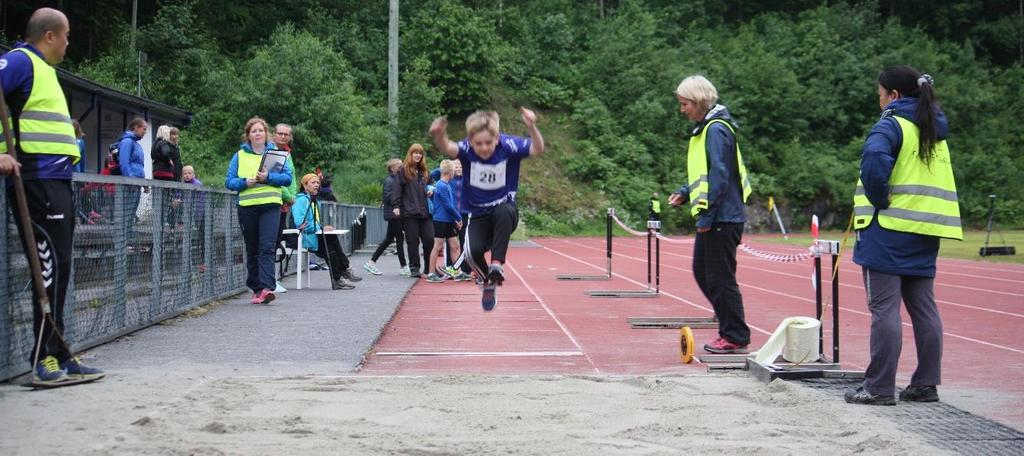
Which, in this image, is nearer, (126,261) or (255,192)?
(126,261)

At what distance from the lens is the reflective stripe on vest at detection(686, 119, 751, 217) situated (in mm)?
7883

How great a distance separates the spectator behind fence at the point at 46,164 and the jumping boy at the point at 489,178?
2.56 m

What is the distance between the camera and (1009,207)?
46.2 meters

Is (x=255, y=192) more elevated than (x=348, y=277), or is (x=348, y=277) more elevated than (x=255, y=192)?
(x=255, y=192)

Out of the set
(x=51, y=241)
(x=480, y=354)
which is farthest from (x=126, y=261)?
(x=480, y=354)

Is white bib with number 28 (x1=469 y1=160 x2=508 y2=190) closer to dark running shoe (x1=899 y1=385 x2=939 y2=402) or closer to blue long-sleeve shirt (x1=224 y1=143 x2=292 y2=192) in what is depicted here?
dark running shoe (x1=899 y1=385 x2=939 y2=402)

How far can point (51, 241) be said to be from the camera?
21.1 ft

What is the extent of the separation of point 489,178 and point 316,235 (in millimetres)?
7264

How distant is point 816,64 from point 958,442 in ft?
163

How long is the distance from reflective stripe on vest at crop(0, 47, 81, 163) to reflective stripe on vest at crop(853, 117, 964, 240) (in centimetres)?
458

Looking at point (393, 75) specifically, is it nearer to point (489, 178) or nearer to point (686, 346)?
point (489, 178)

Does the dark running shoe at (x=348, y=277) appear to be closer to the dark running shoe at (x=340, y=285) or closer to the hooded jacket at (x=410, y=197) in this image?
the dark running shoe at (x=340, y=285)

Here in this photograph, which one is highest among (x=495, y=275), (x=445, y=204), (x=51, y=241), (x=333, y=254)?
(x=445, y=204)

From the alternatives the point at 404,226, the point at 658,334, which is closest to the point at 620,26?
the point at 404,226
